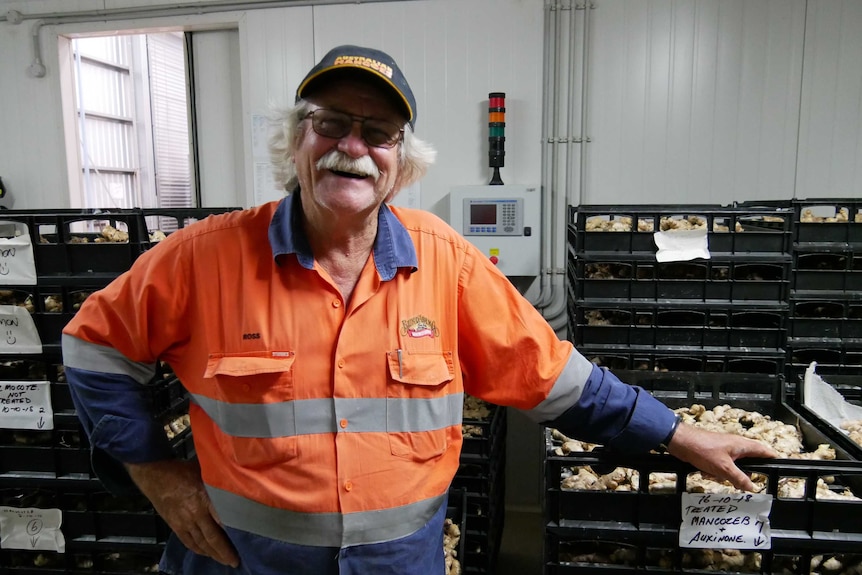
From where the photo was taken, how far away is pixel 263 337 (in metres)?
1.03

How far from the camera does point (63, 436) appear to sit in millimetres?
1620

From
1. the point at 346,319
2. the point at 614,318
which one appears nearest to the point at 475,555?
the point at 614,318

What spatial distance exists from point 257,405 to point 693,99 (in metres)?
2.49

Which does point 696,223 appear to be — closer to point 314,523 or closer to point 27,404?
point 314,523

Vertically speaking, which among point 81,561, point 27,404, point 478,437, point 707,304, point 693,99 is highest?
point 693,99

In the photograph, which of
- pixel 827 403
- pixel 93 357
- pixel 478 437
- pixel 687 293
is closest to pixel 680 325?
pixel 687 293

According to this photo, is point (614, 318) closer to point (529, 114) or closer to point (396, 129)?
point (396, 129)

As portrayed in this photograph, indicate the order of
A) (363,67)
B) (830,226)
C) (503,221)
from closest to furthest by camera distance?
(363,67)
(830,226)
(503,221)

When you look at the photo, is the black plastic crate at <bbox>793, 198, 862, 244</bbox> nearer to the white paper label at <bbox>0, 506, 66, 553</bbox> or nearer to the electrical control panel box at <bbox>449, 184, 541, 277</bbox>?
the electrical control panel box at <bbox>449, 184, 541, 277</bbox>

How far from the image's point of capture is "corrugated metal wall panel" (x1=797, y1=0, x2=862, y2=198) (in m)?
2.59

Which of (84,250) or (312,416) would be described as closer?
(312,416)

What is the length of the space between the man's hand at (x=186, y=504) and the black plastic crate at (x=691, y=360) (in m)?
1.10

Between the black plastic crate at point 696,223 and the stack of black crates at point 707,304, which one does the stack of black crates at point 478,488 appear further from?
the black plastic crate at point 696,223

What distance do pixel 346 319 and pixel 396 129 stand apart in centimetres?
36
